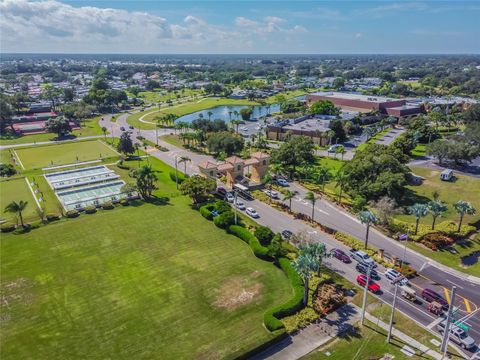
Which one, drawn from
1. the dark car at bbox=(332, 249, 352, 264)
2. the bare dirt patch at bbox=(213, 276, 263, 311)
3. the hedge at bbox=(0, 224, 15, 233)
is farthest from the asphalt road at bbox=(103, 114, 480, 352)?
the hedge at bbox=(0, 224, 15, 233)

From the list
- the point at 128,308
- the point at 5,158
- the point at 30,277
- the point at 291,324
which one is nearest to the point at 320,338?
the point at 291,324

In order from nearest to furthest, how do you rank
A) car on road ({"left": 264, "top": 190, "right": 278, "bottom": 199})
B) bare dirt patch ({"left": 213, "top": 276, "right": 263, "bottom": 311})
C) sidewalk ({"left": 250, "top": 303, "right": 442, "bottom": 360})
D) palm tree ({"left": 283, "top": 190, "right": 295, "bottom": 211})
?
sidewalk ({"left": 250, "top": 303, "right": 442, "bottom": 360}), bare dirt patch ({"left": 213, "top": 276, "right": 263, "bottom": 311}), palm tree ({"left": 283, "top": 190, "right": 295, "bottom": 211}), car on road ({"left": 264, "top": 190, "right": 278, "bottom": 199})

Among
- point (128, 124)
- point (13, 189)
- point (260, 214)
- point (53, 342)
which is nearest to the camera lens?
point (53, 342)

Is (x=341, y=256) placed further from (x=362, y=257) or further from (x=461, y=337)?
(x=461, y=337)

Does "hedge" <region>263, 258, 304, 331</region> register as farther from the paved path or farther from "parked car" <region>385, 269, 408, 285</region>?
"parked car" <region>385, 269, 408, 285</region>

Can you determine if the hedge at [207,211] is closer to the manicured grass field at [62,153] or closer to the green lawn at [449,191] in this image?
the green lawn at [449,191]

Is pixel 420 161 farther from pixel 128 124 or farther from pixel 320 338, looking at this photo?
pixel 128 124

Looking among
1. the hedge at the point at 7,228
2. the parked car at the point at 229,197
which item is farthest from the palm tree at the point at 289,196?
the hedge at the point at 7,228
